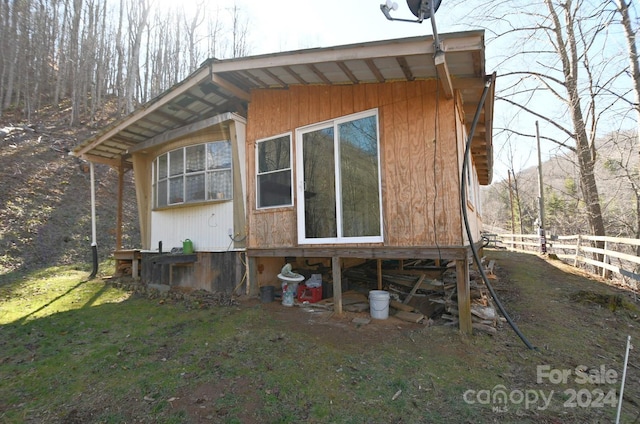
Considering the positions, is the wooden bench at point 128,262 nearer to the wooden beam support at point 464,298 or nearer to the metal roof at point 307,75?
the metal roof at point 307,75

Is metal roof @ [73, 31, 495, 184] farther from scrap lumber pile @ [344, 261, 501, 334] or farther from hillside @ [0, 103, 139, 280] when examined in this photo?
hillside @ [0, 103, 139, 280]

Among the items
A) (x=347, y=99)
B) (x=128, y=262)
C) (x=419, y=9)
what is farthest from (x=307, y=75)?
(x=128, y=262)

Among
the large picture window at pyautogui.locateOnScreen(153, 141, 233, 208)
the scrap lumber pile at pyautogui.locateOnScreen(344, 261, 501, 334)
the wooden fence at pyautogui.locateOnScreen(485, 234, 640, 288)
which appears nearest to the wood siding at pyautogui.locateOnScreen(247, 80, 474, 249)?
the scrap lumber pile at pyautogui.locateOnScreen(344, 261, 501, 334)

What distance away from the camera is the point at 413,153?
13.6ft

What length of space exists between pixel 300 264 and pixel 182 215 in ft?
8.72

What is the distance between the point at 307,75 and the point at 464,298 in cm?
363

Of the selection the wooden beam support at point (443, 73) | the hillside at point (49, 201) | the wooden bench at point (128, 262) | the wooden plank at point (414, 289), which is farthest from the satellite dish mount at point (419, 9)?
the hillside at point (49, 201)

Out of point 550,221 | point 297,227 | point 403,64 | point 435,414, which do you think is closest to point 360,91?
point 403,64

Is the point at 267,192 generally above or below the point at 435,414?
above

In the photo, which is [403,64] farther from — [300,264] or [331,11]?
[331,11]

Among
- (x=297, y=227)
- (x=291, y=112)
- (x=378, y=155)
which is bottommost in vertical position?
(x=297, y=227)

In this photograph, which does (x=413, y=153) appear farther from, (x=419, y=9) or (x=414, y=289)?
(x=414, y=289)

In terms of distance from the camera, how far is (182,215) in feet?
21.7

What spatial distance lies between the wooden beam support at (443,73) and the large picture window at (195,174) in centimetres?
392
